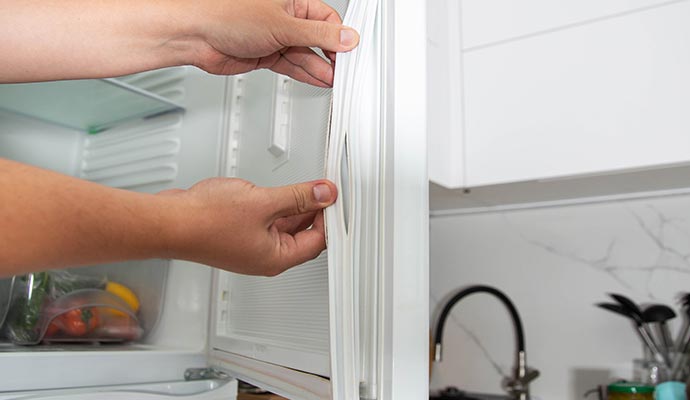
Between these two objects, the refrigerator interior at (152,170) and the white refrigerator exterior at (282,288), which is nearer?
the white refrigerator exterior at (282,288)

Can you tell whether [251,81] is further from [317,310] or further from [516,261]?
[516,261]

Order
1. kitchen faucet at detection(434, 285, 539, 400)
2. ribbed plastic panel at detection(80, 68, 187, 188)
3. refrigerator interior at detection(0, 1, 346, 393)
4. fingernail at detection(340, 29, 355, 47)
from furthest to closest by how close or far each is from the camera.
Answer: kitchen faucet at detection(434, 285, 539, 400) < ribbed plastic panel at detection(80, 68, 187, 188) < refrigerator interior at detection(0, 1, 346, 393) < fingernail at detection(340, 29, 355, 47)

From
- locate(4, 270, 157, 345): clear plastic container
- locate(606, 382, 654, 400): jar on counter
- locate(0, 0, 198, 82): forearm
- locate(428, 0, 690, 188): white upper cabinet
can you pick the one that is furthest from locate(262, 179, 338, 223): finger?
locate(606, 382, 654, 400): jar on counter

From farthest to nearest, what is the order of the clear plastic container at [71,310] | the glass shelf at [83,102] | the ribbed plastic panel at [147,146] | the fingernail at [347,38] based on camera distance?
the ribbed plastic panel at [147,146], the glass shelf at [83,102], the clear plastic container at [71,310], the fingernail at [347,38]

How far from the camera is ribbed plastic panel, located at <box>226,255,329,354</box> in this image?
61 cm

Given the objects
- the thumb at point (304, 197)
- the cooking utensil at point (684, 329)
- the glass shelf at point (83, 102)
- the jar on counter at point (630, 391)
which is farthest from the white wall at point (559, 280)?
the thumb at point (304, 197)

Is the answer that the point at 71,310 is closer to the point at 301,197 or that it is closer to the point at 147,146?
the point at 147,146

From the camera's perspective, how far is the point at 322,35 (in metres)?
0.55

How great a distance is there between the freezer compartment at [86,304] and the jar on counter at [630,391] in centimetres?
91

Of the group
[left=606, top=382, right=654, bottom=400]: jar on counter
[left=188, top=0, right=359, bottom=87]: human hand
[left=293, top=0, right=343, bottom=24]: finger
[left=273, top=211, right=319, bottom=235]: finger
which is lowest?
[left=606, top=382, right=654, bottom=400]: jar on counter

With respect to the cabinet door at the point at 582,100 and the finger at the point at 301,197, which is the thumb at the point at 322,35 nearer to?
the finger at the point at 301,197

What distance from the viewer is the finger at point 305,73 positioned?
0.62 metres

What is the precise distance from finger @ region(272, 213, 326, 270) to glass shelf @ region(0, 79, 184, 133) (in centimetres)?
58

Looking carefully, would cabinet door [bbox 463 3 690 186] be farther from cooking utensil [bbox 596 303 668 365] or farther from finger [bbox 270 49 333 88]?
finger [bbox 270 49 333 88]
